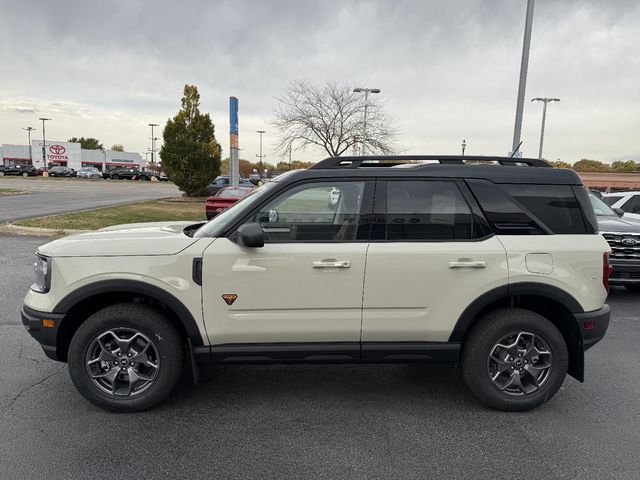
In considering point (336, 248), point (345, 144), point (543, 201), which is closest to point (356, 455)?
point (336, 248)

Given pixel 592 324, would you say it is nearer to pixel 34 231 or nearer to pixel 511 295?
pixel 511 295

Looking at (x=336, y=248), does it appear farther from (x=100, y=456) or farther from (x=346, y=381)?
(x=100, y=456)

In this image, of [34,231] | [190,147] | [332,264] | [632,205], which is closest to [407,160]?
[332,264]

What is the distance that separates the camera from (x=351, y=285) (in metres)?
3.27

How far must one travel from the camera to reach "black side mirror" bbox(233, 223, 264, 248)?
3.10 m

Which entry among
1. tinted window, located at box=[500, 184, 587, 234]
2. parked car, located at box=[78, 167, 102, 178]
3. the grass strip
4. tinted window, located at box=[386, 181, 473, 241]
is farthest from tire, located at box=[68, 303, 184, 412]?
parked car, located at box=[78, 167, 102, 178]

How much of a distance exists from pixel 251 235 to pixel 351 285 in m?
0.80

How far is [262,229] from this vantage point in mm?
3316

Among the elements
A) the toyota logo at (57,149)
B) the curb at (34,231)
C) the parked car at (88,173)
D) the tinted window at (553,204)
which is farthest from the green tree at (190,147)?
the toyota logo at (57,149)

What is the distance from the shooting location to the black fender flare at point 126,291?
3176 millimetres

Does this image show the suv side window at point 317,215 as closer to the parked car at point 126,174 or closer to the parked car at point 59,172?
the parked car at point 126,174

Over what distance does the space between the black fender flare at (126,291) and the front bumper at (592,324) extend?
2.88 meters

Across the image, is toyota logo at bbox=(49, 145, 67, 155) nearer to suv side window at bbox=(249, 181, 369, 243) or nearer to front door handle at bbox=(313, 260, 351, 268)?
suv side window at bbox=(249, 181, 369, 243)

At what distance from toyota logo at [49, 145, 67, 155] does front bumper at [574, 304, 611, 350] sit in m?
75.9
